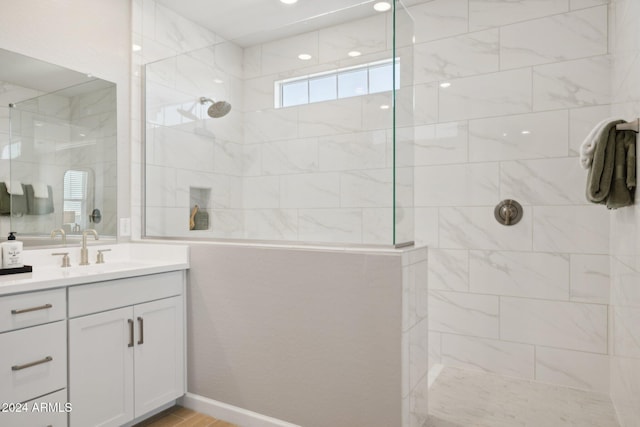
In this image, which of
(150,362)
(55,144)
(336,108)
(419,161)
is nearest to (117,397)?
(150,362)

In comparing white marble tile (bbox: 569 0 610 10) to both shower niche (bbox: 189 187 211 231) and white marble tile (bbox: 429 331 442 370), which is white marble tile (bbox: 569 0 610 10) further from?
shower niche (bbox: 189 187 211 231)

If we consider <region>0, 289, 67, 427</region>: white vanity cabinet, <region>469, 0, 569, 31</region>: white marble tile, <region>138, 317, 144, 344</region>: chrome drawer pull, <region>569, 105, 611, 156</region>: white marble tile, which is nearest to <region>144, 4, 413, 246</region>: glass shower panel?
<region>138, 317, 144, 344</region>: chrome drawer pull

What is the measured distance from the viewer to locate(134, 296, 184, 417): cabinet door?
204cm

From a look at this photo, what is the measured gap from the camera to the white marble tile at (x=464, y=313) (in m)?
2.70

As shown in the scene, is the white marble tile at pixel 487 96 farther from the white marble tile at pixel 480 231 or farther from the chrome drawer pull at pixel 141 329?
the chrome drawer pull at pixel 141 329

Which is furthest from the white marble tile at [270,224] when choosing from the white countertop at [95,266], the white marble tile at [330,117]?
the white marble tile at [330,117]

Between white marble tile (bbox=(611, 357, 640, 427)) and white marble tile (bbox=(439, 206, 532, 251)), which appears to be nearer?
white marble tile (bbox=(611, 357, 640, 427))

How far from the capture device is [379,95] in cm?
212

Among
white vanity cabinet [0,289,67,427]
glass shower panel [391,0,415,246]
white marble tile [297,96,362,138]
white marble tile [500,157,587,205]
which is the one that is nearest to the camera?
white vanity cabinet [0,289,67,427]

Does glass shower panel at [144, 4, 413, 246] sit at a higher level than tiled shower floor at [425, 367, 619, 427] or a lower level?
higher

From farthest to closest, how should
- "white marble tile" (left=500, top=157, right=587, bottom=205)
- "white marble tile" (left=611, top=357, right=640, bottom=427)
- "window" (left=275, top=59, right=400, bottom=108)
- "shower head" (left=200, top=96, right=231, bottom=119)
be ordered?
"shower head" (left=200, top=96, right=231, bottom=119) → "white marble tile" (left=500, top=157, right=587, bottom=205) → "window" (left=275, top=59, right=400, bottom=108) → "white marble tile" (left=611, top=357, right=640, bottom=427)

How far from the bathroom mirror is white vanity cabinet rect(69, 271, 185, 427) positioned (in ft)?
2.04

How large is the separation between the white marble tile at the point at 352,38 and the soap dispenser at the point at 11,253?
1854mm

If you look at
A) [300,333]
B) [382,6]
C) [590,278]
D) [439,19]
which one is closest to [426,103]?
[439,19]
